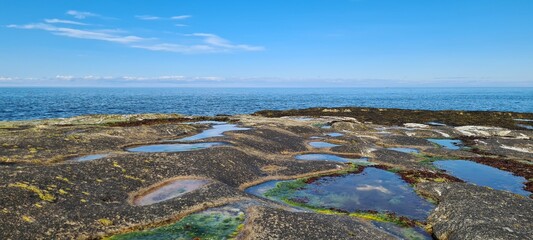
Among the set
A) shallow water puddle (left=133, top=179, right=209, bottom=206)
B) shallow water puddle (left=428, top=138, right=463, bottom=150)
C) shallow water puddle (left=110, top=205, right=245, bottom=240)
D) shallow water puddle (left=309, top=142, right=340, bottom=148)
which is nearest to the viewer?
shallow water puddle (left=110, top=205, right=245, bottom=240)

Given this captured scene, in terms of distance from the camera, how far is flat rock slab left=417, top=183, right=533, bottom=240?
19.2 m

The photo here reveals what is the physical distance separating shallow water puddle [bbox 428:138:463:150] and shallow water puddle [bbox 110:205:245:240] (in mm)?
44317

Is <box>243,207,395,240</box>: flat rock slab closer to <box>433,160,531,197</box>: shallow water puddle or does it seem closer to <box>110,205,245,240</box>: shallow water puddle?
<box>110,205,245,240</box>: shallow water puddle

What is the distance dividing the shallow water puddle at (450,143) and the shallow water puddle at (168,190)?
42809mm

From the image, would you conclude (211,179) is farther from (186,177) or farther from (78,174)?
(78,174)

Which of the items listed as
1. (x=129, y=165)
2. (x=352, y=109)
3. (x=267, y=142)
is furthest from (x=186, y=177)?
(x=352, y=109)

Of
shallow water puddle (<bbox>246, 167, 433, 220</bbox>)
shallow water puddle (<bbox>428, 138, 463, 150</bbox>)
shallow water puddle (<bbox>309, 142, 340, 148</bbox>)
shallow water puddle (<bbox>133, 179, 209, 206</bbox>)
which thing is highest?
shallow water puddle (<bbox>133, 179, 209, 206</bbox>)

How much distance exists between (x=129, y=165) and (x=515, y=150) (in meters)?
54.6

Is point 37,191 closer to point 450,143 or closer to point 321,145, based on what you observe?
point 321,145

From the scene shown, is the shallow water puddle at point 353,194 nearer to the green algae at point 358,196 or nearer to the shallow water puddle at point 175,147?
the green algae at point 358,196

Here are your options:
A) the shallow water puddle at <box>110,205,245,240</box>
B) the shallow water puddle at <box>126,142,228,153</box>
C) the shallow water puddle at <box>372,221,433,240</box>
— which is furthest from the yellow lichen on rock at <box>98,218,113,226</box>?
the shallow water puddle at <box>126,142,228,153</box>

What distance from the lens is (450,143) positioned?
57469 mm

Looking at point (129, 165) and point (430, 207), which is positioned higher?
point (129, 165)

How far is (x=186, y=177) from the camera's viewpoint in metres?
Result: 29.2
